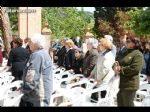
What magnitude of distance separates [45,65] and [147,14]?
19.8 metres

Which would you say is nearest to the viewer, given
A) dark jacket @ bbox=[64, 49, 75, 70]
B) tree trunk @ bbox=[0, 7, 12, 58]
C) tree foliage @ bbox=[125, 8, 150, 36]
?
dark jacket @ bbox=[64, 49, 75, 70]

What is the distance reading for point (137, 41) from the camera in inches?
279

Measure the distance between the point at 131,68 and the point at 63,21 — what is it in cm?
2274

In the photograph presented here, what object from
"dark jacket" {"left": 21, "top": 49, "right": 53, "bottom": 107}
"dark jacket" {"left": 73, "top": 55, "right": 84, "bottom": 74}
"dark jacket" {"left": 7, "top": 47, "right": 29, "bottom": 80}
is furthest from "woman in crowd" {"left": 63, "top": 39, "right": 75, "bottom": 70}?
"dark jacket" {"left": 21, "top": 49, "right": 53, "bottom": 107}

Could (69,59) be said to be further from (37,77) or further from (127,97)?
(37,77)

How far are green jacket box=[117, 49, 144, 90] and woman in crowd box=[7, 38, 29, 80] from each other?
10.7ft

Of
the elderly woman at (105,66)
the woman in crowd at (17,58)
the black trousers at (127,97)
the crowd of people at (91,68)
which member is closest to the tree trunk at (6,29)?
the woman in crowd at (17,58)

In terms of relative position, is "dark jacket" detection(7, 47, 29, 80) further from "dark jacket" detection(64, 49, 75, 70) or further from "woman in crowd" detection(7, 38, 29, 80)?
"dark jacket" detection(64, 49, 75, 70)

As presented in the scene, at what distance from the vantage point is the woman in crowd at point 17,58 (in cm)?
1003

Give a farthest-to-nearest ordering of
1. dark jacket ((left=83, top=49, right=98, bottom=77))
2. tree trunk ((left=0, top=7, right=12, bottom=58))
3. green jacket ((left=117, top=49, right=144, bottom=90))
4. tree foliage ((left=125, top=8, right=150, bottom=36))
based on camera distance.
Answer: tree foliage ((left=125, top=8, right=150, bottom=36))
tree trunk ((left=0, top=7, right=12, bottom=58))
dark jacket ((left=83, top=49, right=98, bottom=77))
green jacket ((left=117, top=49, right=144, bottom=90))

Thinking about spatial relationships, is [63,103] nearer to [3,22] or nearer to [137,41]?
[137,41]

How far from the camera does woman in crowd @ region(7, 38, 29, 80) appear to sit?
10031mm
